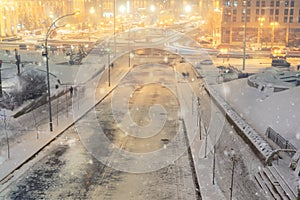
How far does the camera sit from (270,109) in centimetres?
2564

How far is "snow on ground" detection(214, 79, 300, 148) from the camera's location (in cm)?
2154

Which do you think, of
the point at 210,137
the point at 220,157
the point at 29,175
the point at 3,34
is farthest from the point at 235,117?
the point at 3,34

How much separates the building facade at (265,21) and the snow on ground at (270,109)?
5173 cm

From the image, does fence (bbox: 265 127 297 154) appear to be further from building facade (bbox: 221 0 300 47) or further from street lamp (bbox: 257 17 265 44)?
street lamp (bbox: 257 17 265 44)

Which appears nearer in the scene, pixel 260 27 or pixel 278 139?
pixel 278 139

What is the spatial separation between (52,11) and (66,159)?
371ft

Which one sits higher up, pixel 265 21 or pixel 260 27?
pixel 265 21

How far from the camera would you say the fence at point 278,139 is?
1919 cm

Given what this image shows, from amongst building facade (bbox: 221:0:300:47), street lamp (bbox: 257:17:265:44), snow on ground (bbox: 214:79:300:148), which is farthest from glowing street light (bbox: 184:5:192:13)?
snow on ground (bbox: 214:79:300:148)

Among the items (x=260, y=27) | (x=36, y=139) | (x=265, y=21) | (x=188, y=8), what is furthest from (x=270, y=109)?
(x=188, y=8)

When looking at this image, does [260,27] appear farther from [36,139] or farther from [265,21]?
[36,139]

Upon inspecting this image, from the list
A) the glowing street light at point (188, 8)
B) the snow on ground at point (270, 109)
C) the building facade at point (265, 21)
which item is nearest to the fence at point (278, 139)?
the snow on ground at point (270, 109)

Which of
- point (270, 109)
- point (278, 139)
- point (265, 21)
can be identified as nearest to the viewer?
point (278, 139)

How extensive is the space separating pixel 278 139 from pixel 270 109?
18.0 ft
